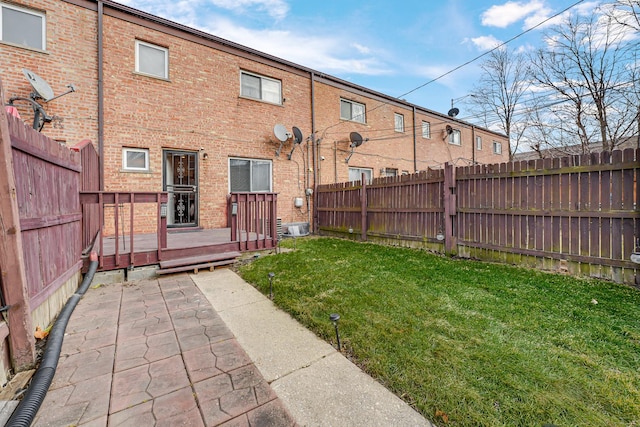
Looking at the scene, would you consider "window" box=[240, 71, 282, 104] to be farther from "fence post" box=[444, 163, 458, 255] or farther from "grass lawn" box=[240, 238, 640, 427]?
"grass lawn" box=[240, 238, 640, 427]

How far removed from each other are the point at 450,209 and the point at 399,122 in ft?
28.2

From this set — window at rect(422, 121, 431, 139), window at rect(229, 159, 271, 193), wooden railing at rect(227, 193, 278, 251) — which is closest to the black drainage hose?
wooden railing at rect(227, 193, 278, 251)

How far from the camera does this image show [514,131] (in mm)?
19203

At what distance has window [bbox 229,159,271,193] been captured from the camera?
8008mm

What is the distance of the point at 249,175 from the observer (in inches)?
328

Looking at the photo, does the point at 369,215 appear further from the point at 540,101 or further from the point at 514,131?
the point at 514,131

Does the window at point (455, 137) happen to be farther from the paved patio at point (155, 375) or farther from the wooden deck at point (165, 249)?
the paved patio at point (155, 375)

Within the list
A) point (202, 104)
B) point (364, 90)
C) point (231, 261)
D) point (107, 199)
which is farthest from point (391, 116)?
point (107, 199)

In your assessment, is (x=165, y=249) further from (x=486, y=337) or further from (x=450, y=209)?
(x=450, y=209)

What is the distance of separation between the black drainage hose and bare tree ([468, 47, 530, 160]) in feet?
72.0

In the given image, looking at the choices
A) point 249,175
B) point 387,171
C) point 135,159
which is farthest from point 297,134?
point 387,171

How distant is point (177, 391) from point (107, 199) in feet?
11.2

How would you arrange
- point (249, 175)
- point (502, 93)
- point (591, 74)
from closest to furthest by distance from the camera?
point (249, 175) < point (591, 74) < point (502, 93)

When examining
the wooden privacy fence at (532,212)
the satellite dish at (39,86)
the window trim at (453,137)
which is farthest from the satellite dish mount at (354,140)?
the satellite dish at (39,86)
